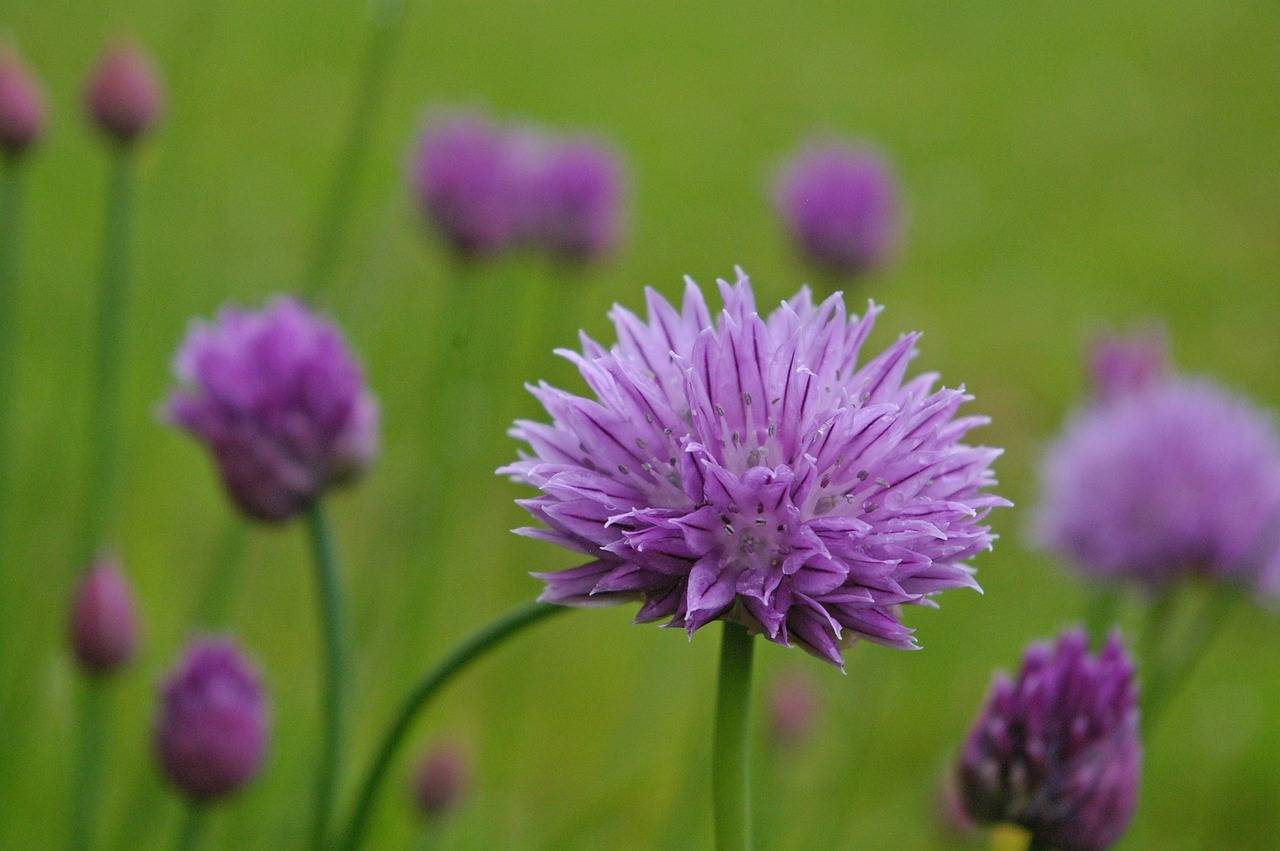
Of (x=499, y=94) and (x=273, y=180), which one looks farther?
(x=499, y=94)

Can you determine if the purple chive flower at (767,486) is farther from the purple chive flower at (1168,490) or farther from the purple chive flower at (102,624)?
the purple chive flower at (1168,490)

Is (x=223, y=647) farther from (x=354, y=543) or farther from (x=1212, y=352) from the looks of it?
(x=1212, y=352)

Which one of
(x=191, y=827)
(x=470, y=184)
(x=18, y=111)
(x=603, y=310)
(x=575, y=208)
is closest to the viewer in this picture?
(x=191, y=827)

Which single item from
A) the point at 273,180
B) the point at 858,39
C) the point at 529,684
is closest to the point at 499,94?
the point at 273,180

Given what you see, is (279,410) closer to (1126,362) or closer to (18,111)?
(18,111)

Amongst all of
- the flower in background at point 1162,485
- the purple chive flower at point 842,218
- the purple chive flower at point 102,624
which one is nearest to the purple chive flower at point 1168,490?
the flower in background at point 1162,485

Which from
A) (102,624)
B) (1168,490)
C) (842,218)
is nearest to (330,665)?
(102,624)
